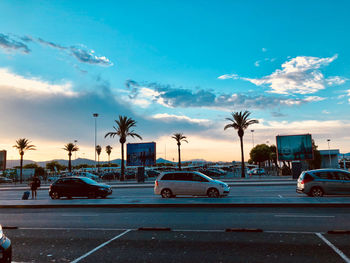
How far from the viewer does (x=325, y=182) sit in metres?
16.6

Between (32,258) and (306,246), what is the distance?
6.23 meters

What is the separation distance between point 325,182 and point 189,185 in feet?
26.1

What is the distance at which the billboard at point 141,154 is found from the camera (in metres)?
64.4

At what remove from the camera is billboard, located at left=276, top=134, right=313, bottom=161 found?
53.4 meters

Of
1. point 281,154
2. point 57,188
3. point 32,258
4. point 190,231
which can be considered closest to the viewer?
point 32,258

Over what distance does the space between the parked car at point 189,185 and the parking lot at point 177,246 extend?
9.07 meters

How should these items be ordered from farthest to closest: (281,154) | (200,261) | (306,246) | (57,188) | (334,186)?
(281,154) → (57,188) → (334,186) → (306,246) → (200,261)

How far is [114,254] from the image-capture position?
6.32 m

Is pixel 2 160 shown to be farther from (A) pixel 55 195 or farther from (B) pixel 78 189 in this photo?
(B) pixel 78 189

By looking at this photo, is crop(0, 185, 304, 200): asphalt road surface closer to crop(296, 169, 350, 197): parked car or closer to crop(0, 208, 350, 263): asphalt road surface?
crop(296, 169, 350, 197): parked car

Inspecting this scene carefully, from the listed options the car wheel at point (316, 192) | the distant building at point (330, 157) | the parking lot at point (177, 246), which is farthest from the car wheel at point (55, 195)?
the distant building at point (330, 157)

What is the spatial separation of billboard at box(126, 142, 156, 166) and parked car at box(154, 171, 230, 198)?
151 feet

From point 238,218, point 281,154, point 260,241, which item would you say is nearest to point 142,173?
point 281,154

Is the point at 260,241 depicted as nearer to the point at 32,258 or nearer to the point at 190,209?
the point at 32,258
